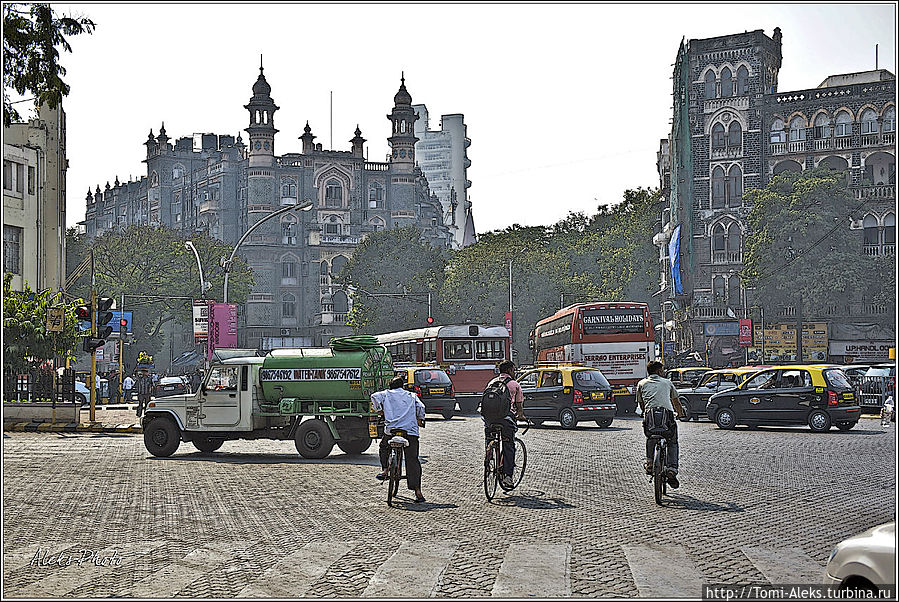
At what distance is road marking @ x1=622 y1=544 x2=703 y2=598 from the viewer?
7.65m

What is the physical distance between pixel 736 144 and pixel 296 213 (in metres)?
56.2

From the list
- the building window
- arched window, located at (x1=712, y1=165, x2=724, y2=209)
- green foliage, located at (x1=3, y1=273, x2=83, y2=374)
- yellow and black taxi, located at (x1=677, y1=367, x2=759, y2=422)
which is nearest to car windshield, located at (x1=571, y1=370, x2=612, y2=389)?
yellow and black taxi, located at (x1=677, y1=367, x2=759, y2=422)

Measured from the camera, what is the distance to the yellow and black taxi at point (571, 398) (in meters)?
28.6

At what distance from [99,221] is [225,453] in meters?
128

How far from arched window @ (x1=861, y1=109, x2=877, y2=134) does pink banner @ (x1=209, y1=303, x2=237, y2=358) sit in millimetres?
47609

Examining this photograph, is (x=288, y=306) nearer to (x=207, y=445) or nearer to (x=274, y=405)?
(x=207, y=445)

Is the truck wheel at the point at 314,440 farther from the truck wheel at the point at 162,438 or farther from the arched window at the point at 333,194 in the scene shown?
the arched window at the point at 333,194

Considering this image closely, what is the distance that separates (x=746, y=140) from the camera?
70000mm

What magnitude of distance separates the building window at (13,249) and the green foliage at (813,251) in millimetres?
40064

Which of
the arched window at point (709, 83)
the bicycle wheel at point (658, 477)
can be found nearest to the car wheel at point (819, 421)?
the bicycle wheel at point (658, 477)

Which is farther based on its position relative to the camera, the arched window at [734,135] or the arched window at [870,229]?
the arched window at [734,135]

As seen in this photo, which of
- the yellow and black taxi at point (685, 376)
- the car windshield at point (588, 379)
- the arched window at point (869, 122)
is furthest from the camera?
the arched window at point (869, 122)

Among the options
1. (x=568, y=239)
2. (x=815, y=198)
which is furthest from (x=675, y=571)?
(x=568, y=239)

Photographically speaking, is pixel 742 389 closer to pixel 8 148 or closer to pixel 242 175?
pixel 8 148
